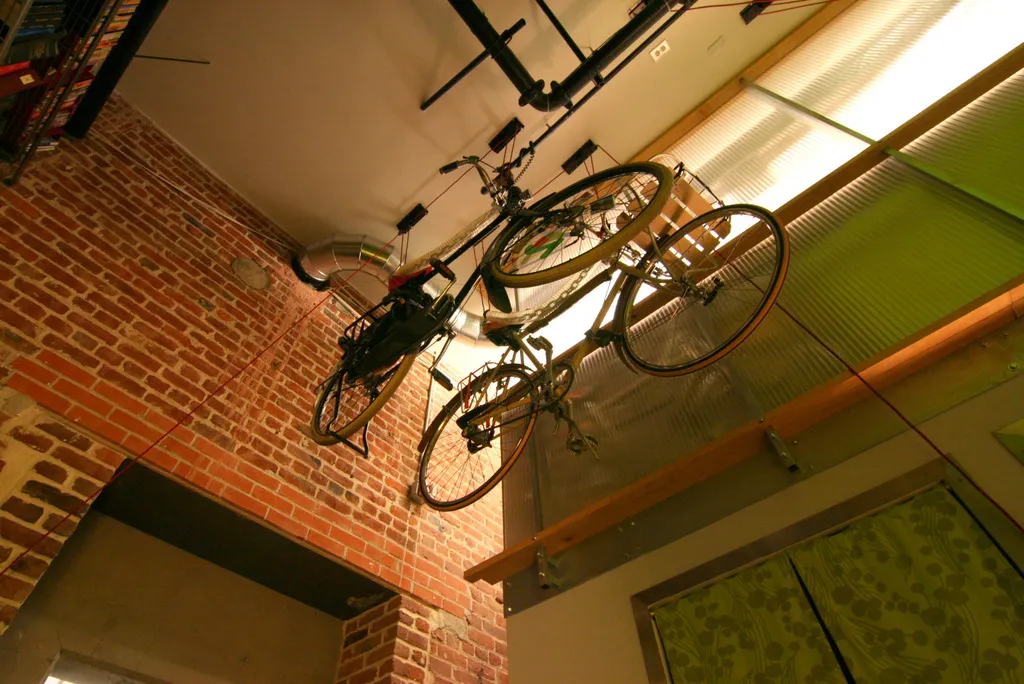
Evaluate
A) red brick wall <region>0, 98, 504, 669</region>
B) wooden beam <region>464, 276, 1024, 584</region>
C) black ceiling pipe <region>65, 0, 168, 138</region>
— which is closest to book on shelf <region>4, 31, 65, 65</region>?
black ceiling pipe <region>65, 0, 168, 138</region>

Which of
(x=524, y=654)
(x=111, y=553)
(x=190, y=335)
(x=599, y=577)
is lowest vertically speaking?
(x=524, y=654)

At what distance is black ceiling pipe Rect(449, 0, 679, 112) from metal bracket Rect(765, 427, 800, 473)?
268 cm

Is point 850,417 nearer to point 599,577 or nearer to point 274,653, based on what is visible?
point 599,577

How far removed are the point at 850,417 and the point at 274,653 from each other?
290cm

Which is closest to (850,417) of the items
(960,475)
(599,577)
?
(960,475)

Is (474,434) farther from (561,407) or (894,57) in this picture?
(894,57)

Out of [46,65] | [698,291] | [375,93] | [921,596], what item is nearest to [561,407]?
→ [698,291]

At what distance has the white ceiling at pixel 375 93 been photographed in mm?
3688

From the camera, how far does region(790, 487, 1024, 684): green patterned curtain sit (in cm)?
127

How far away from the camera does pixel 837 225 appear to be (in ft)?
8.30

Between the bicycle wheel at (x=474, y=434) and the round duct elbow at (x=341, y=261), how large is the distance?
1237mm

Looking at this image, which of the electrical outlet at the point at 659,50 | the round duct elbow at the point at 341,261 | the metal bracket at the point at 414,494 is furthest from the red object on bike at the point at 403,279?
the electrical outlet at the point at 659,50

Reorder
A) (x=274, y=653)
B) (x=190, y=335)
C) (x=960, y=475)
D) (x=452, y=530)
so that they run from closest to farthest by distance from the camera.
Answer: (x=960, y=475), (x=274, y=653), (x=190, y=335), (x=452, y=530)

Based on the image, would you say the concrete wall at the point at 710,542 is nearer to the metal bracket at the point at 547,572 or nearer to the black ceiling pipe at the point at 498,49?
the metal bracket at the point at 547,572
